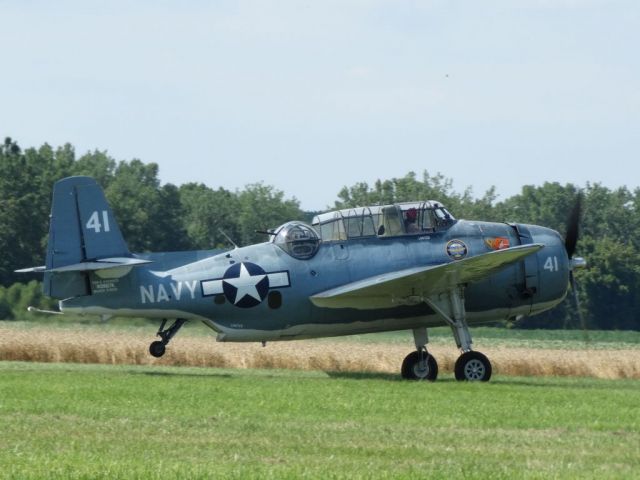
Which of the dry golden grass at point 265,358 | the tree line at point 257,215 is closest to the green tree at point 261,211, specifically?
the tree line at point 257,215

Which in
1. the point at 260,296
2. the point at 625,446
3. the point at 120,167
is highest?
the point at 120,167

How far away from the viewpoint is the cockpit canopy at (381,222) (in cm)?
2230

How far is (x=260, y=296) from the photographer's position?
21.6m

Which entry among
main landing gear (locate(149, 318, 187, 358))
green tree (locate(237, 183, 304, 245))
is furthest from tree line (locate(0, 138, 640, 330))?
main landing gear (locate(149, 318, 187, 358))

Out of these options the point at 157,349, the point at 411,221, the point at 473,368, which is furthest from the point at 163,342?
the point at 473,368

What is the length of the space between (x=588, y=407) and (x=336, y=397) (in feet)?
11.4

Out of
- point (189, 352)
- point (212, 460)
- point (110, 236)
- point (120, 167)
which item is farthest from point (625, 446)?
point (120, 167)

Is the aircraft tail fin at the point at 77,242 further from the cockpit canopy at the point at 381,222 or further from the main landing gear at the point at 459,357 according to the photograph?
the main landing gear at the point at 459,357

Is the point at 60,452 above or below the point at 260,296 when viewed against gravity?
below

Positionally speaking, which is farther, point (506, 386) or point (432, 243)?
point (432, 243)

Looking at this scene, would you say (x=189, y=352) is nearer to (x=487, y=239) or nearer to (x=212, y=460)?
(x=487, y=239)

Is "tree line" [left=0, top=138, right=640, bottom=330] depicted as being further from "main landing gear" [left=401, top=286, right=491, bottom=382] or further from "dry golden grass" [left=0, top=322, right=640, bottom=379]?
"main landing gear" [left=401, top=286, right=491, bottom=382]

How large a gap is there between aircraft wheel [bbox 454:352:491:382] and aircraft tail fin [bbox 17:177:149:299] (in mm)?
5729

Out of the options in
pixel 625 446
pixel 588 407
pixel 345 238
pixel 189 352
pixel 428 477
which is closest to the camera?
pixel 428 477
